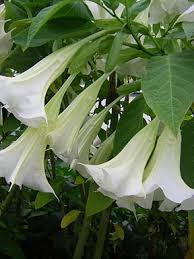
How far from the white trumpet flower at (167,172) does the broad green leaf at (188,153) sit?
11 centimetres

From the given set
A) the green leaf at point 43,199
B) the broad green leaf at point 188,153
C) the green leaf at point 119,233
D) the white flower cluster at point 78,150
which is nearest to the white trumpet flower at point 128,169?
the white flower cluster at point 78,150

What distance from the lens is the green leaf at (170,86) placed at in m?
0.55

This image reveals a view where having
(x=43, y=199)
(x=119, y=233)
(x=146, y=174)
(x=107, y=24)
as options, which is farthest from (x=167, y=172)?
(x=119, y=233)

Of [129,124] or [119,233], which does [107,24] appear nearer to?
[129,124]

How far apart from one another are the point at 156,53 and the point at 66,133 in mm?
170

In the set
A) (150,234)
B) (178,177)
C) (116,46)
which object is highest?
(116,46)

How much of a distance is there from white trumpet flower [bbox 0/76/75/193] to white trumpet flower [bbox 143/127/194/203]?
0.39 feet

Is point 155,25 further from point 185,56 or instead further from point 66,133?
point 66,133

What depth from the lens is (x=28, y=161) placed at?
617 mm

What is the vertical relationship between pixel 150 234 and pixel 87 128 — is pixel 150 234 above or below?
below

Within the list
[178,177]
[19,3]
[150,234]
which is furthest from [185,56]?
[150,234]

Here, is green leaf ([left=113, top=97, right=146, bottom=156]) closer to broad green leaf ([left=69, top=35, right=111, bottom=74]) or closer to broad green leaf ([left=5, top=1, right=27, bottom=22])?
broad green leaf ([left=69, top=35, right=111, bottom=74])

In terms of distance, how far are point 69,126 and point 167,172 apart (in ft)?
0.44

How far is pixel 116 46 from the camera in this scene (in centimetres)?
64
